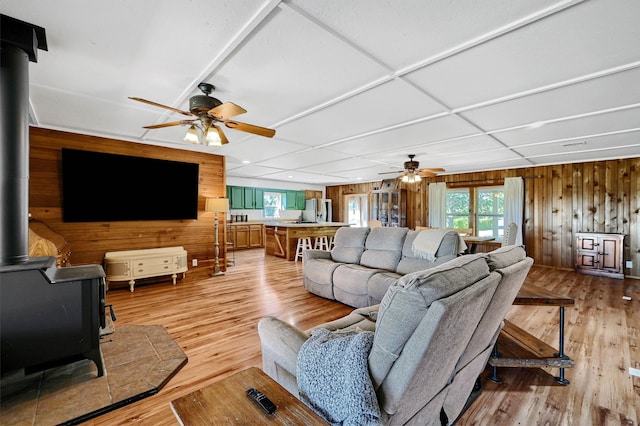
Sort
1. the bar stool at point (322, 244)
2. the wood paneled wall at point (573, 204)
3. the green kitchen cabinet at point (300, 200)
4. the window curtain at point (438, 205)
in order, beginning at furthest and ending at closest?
1. the green kitchen cabinet at point (300, 200)
2. the window curtain at point (438, 205)
3. the bar stool at point (322, 244)
4. the wood paneled wall at point (573, 204)

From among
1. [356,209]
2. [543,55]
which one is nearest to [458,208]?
[356,209]

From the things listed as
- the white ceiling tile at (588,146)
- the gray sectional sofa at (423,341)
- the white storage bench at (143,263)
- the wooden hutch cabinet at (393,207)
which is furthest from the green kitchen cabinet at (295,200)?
the gray sectional sofa at (423,341)

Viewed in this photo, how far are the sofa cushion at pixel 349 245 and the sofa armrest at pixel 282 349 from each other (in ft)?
8.64

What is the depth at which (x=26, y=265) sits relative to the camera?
182cm

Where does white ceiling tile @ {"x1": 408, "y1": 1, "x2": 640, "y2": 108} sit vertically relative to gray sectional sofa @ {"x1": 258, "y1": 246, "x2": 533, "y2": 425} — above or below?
above

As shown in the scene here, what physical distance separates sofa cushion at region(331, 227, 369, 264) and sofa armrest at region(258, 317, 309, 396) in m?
2.63

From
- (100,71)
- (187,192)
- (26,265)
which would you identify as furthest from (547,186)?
(26,265)

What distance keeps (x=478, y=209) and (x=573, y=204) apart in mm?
1882

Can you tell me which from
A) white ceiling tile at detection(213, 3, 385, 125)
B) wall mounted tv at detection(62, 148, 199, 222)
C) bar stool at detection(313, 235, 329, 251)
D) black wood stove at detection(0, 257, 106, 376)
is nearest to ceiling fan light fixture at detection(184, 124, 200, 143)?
white ceiling tile at detection(213, 3, 385, 125)

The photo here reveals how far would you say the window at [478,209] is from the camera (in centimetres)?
711

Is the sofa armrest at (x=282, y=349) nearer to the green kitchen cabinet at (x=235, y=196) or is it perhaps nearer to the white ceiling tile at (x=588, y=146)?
the white ceiling tile at (x=588, y=146)

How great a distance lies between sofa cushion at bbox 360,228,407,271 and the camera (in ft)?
12.4

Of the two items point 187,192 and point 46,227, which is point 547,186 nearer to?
point 187,192

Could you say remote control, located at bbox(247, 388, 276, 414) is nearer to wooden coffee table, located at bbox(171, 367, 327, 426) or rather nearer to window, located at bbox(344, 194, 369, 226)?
wooden coffee table, located at bbox(171, 367, 327, 426)
